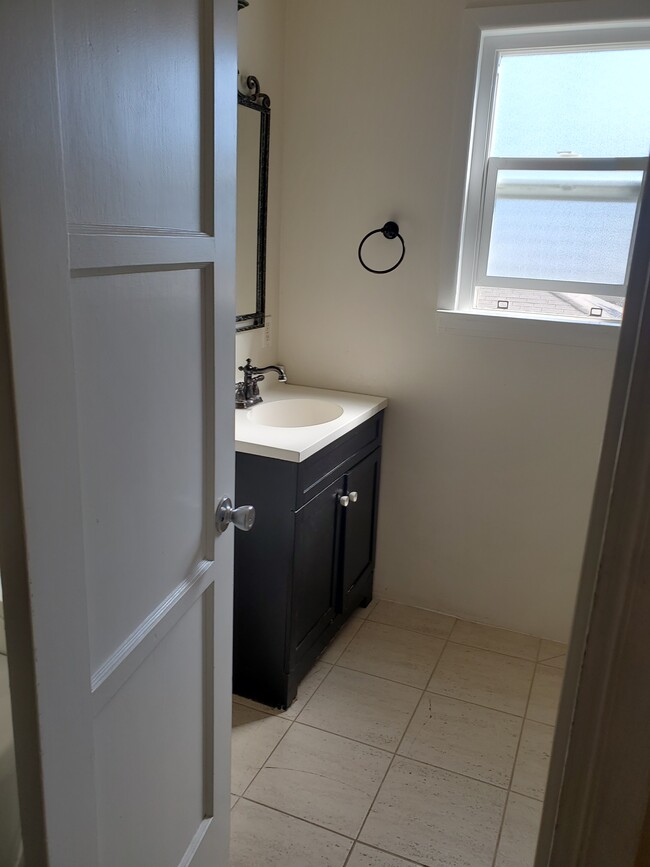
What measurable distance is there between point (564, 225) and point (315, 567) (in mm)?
1465

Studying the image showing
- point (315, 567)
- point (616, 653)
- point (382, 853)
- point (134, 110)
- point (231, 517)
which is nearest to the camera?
point (616, 653)

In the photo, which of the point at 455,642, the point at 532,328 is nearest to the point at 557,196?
the point at 532,328

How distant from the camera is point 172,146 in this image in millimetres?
1014

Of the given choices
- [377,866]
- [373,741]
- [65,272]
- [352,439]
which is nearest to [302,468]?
[352,439]

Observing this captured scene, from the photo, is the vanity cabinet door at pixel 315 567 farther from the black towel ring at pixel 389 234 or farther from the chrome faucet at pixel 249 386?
the black towel ring at pixel 389 234

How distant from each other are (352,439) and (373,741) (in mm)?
989

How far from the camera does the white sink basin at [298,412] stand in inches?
100

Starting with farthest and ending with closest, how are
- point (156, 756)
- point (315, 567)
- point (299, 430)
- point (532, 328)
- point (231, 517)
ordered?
1. point (532, 328)
2. point (315, 567)
3. point (299, 430)
4. point (231, 517)
5. point (156, 756)

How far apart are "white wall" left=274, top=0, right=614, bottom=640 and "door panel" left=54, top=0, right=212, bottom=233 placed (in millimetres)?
1537

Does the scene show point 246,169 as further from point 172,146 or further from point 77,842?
point 77,842

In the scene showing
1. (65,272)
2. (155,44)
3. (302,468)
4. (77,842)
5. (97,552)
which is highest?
(155,44)

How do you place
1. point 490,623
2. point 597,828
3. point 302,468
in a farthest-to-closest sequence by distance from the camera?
point 490,623 → point 302,468 → point 597,828

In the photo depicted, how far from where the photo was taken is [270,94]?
249cm

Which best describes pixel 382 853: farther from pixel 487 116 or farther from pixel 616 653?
pixel 487 116
